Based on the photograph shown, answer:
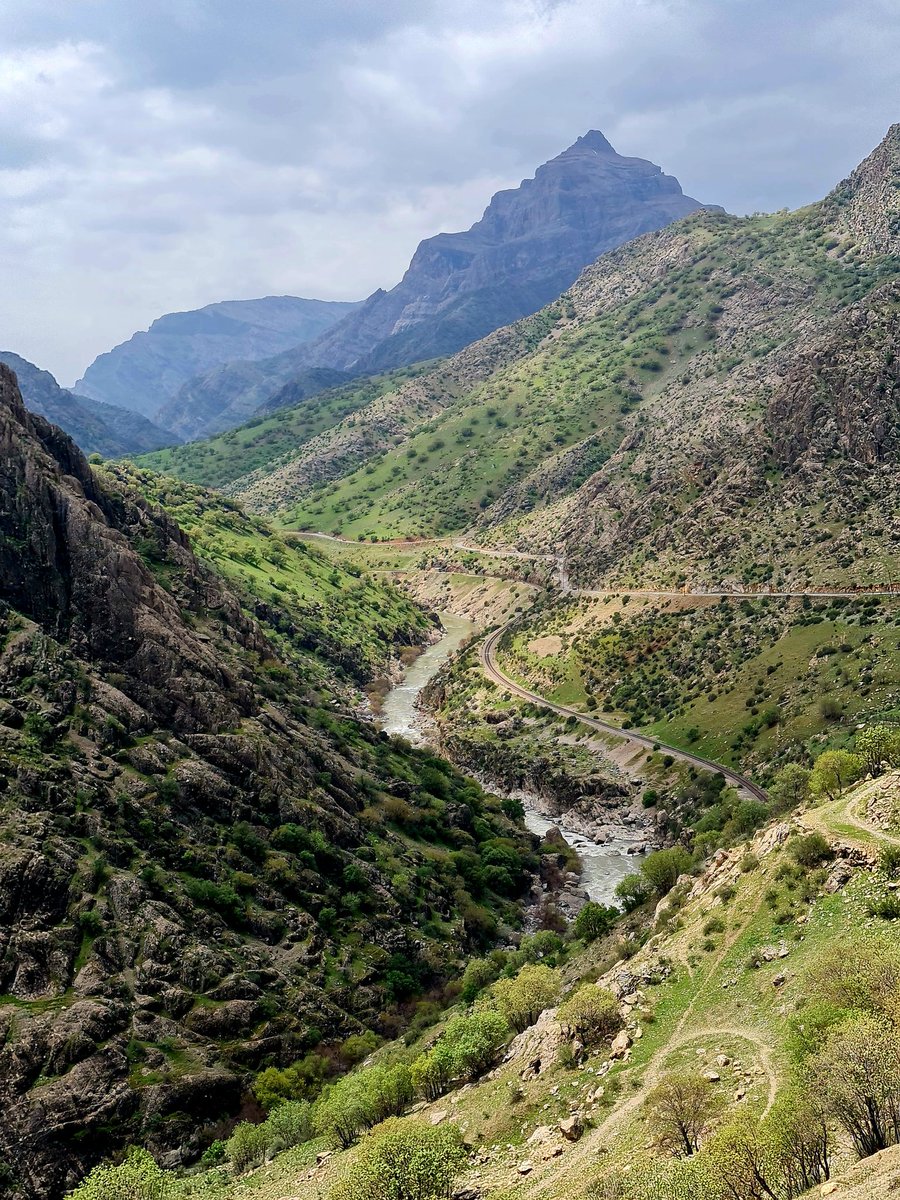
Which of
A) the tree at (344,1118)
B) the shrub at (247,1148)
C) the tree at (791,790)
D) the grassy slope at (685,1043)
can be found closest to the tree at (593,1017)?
the grassy slope at (685,1043)

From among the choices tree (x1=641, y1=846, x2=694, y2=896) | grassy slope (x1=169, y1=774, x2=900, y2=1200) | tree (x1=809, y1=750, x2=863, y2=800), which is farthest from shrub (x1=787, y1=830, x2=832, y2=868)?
tree (x1=641, y1=846, x2=694, y2=896)

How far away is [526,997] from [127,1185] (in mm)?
23864

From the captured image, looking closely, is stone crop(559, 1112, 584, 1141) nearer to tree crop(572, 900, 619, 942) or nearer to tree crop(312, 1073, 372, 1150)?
tree crop(312, 1073, 372, 1150)

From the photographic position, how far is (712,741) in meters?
113

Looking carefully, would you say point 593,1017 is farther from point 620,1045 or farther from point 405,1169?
point 405,1169

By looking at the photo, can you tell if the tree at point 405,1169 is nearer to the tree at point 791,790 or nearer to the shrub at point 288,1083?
the shrub at point 288,1083

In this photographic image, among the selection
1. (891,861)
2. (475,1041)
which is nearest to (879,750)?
(891,861)

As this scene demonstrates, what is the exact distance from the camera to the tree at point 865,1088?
27.6m

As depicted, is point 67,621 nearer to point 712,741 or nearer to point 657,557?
point 712,741

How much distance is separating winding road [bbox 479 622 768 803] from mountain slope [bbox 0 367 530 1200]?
25586mm

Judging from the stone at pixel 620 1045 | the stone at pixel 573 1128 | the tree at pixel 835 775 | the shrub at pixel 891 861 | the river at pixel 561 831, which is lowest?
the river at pixel 561 831

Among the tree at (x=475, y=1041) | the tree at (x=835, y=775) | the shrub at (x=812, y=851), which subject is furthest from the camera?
the tree at (x=835, y=775)

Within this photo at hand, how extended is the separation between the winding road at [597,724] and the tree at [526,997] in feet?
143

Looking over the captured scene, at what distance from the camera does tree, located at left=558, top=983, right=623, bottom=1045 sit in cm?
4481
